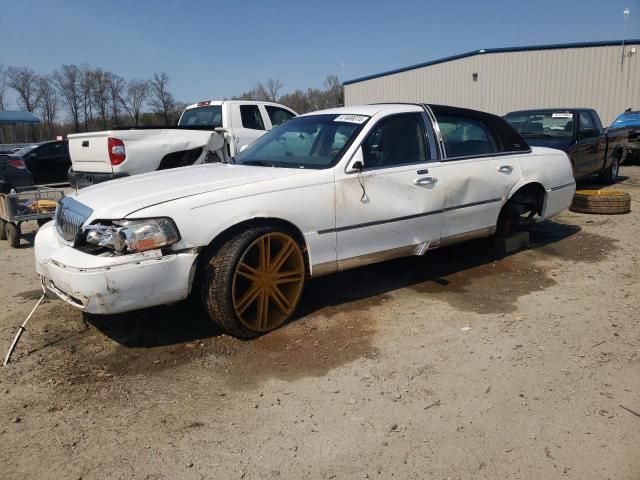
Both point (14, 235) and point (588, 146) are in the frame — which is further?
point (588, 146)

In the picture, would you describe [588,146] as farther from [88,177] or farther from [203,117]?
[88,177]

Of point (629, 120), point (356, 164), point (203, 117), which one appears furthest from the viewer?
point (629, 120)

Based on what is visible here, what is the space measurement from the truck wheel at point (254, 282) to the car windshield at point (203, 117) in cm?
587

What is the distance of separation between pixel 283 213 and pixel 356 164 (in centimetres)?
74

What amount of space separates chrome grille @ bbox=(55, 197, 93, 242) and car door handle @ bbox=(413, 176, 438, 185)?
2.56 metres

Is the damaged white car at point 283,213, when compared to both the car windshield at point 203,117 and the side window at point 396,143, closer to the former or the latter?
the side window at point 396,143

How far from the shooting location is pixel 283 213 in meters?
3.67

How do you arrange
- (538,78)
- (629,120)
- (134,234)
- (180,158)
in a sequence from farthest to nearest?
(538,78), (629,120), (180,158), (134,234)

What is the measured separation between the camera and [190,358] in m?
3.47

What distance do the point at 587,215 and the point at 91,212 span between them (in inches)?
281

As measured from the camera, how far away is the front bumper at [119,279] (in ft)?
10.3

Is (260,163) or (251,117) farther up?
(251,117)

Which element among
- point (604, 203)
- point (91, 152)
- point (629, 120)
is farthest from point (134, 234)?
point (629, 120)

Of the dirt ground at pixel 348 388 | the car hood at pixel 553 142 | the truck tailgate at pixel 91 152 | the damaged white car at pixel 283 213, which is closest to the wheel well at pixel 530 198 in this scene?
the damaged white car at pixel 283 213
